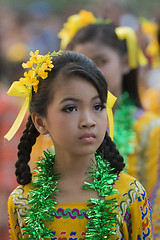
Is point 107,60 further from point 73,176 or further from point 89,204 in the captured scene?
point 89,204

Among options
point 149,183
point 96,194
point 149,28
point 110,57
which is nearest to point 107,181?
point 96,194

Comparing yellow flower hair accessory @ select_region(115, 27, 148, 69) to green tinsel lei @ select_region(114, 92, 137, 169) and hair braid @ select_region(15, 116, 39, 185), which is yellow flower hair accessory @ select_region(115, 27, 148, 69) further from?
hair braid @ select_region(15, 116, 39, 185)

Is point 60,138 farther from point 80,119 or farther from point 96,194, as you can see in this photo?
point 96,194

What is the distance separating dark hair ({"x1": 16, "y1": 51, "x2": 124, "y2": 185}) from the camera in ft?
8.29

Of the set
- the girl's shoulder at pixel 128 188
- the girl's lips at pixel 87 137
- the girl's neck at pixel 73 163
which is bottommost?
the girl's shoulder at pixel 128 188

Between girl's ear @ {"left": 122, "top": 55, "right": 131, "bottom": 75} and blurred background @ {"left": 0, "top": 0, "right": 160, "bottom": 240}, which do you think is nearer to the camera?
girl's ear @ {"left": 122, "top": 55, "right": 131, "bottom": 75}

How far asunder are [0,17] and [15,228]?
7.84 m

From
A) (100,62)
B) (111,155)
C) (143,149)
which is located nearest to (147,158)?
(143,149)

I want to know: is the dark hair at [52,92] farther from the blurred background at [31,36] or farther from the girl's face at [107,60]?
the girl's face at [107,60]

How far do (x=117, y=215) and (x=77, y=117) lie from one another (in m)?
0.52

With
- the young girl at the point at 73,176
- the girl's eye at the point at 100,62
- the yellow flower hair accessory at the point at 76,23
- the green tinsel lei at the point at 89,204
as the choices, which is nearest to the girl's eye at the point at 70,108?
the young girl at the point at 73,176

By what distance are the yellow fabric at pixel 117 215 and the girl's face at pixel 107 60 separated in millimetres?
1544

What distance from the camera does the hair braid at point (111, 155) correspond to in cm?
272

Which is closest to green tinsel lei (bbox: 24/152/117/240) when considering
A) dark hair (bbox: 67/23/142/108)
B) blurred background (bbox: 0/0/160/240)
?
blurred background (bbox: 0/0/160/240)
